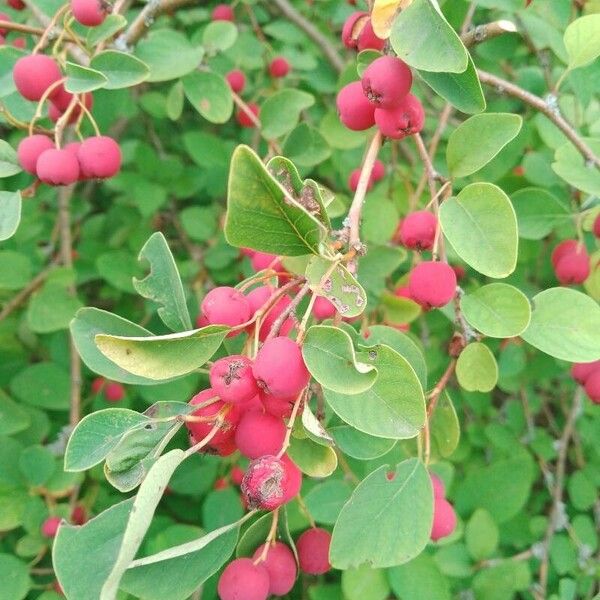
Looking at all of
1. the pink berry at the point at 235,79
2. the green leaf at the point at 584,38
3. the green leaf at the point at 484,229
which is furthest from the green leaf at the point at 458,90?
the pink berry at the point at 235,79

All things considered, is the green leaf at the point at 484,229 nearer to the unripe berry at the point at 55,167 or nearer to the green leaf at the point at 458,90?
the green leaf at the point at 458,90

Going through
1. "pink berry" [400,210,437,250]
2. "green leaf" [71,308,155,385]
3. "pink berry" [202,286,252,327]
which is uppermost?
"pink berry" [202,286,252,327]

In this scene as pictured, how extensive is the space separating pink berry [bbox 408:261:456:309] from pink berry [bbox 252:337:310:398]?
0.31 m

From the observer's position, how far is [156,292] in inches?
36.4

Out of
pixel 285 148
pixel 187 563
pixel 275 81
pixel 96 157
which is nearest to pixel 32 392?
Answer: pixel 96 157

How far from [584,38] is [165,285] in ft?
2.56

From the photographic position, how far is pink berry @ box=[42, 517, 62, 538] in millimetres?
1335

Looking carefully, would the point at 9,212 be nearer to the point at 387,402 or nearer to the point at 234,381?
the point at 234,381

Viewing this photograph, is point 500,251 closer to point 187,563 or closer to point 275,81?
point 187,563

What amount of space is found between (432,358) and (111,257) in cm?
88

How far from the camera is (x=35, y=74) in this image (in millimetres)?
1140

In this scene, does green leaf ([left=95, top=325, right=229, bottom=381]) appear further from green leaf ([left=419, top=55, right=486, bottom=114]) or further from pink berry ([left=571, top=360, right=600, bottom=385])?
pink berry ([left=571, top=360, right=600, bottom=385])

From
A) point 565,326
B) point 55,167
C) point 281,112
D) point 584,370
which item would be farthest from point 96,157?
point 584,370

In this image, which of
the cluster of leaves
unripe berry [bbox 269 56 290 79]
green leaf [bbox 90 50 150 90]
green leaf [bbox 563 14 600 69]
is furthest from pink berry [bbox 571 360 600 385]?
unripe berry [bbox 269 56 290 79]
